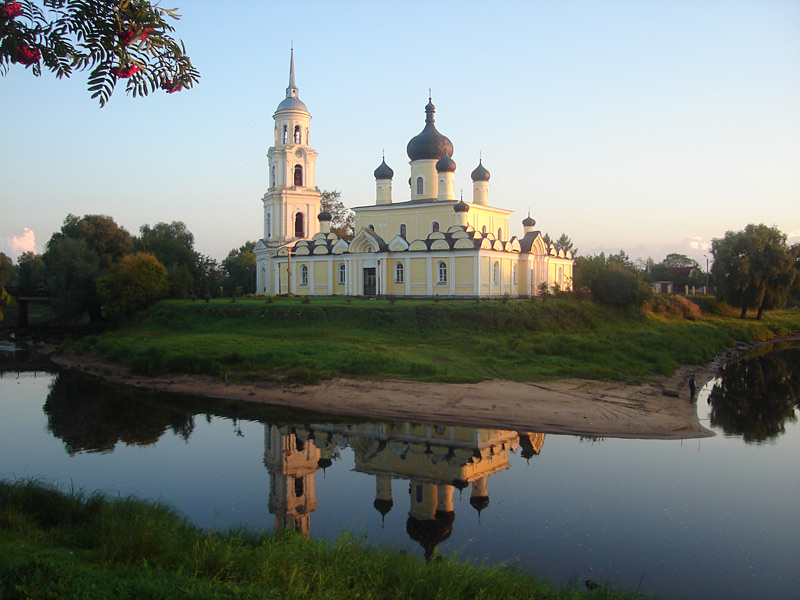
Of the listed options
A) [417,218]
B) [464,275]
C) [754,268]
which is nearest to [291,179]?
[417,218]

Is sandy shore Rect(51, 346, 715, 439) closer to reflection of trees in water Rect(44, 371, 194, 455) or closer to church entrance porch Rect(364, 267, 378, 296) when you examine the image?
reflection of trees in water Rect(44, 371, 194, 455)

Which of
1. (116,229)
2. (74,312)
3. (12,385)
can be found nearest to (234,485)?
(12,385)

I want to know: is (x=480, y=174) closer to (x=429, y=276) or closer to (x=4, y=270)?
(x=429, y=276)

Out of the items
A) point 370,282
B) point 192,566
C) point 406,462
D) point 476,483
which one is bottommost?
point 476,483

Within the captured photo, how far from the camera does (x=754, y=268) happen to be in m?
44.8

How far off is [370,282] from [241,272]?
20660mm

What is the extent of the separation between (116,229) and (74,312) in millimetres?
9037

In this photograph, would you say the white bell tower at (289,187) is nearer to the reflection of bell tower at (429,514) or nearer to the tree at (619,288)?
the tree at (619,288)

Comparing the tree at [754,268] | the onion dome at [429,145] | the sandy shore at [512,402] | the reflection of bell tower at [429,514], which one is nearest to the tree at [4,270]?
the reflection of bell tower at [429,514]

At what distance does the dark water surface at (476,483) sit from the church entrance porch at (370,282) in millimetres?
15347

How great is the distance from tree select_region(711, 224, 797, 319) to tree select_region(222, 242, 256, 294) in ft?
114

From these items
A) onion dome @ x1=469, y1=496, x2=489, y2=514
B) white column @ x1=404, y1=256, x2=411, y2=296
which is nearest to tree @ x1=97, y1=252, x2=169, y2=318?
white column @ x1=404, y1=256, x2=411, y2=296

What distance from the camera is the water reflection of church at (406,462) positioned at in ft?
38.8

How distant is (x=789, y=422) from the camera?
20.3m
